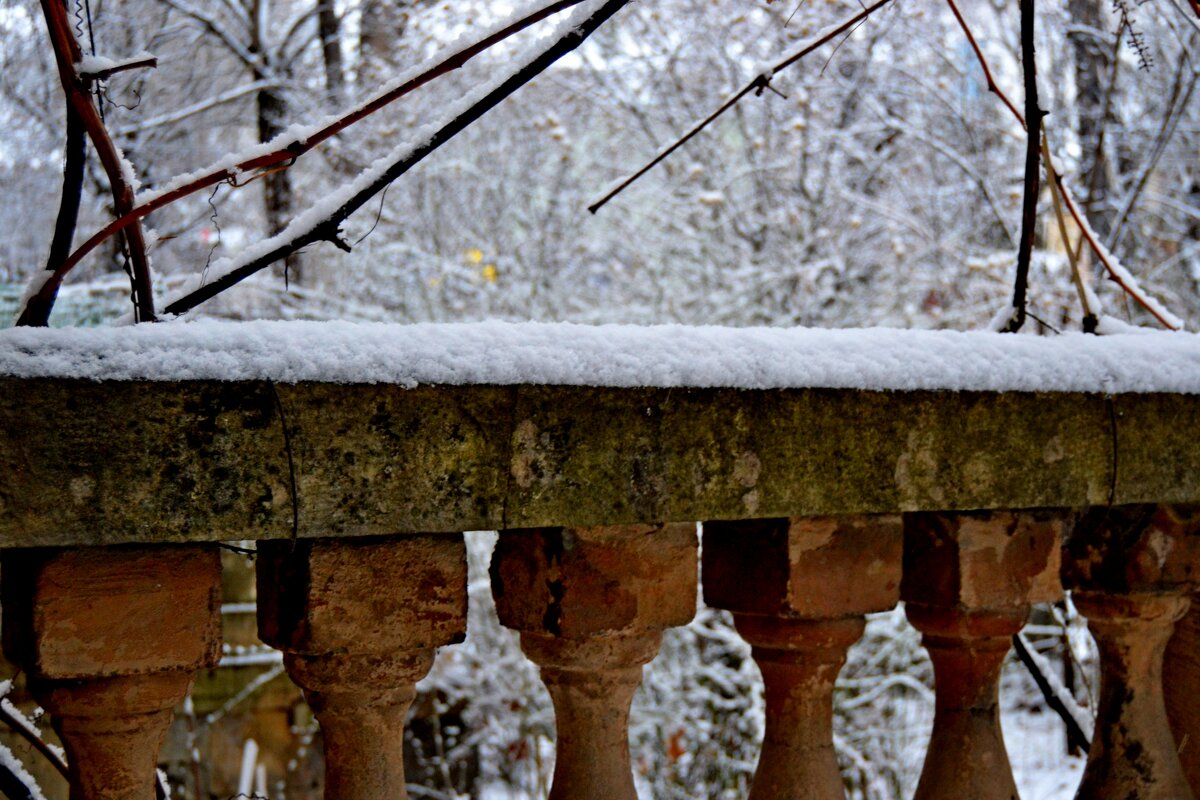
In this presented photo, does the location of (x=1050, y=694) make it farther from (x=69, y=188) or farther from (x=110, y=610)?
(x=69, y=188)

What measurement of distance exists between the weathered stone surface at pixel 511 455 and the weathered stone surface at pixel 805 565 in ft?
0.47

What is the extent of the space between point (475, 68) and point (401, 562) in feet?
21.7

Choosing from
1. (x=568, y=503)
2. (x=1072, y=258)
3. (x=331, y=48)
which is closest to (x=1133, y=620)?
(x=1072, y=258)

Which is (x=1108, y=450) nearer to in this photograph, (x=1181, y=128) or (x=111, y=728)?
(x=111, y=728)

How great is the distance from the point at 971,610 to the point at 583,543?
1.96 ft

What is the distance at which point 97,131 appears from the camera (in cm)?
104

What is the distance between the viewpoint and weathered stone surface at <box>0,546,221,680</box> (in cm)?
98

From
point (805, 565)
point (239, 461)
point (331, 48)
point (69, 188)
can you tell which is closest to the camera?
point (239, 461)

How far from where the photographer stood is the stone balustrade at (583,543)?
3.02ft

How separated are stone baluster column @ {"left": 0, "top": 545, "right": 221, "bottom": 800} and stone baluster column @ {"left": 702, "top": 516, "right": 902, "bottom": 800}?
0.63m

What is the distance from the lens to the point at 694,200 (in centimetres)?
629

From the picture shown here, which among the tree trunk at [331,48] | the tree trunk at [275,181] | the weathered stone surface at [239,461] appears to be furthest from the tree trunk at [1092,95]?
the weathered stone surface at [239,461]

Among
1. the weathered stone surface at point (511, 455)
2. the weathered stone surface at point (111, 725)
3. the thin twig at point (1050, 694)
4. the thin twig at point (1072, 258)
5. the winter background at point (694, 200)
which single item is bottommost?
the thin twig at point (1050, 694)

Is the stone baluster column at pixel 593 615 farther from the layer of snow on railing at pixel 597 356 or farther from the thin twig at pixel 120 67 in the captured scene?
the thin twig at pixel 120 67
